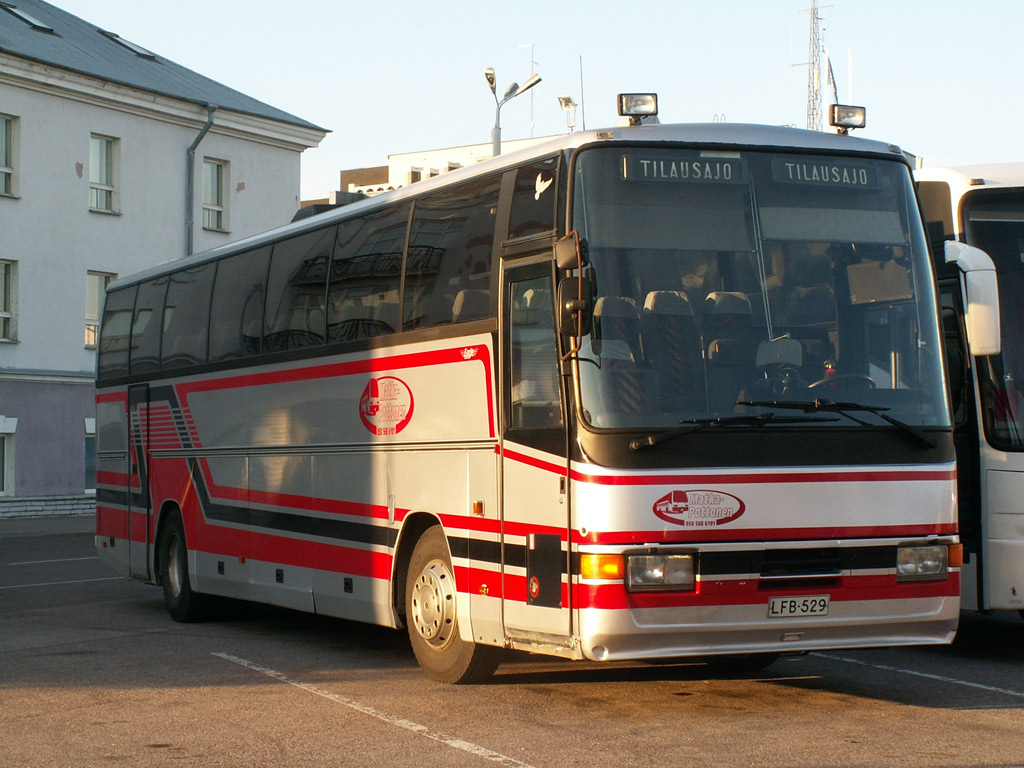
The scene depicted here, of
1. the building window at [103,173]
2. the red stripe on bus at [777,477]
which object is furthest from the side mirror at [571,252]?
the building window at [103,173]

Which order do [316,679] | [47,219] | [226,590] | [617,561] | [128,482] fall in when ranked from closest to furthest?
[617,561], [316,679], [226,590], [128,482], [47,219]

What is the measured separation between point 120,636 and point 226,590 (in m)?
1.20

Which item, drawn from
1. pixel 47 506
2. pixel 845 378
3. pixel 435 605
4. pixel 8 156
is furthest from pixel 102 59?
pixel 845 378

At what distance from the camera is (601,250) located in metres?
8.47

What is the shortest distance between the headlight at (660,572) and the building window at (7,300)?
2823cm

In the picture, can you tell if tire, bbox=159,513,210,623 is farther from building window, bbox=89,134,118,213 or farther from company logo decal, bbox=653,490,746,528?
building window, bbox=89,134,118,213

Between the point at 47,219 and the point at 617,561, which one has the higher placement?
the point at 47,219

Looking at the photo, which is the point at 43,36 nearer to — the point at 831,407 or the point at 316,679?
the point at 316,679

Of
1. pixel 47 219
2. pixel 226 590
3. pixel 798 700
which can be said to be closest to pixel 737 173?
pixel 798 700

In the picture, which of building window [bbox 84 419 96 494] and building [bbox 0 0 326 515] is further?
building window [bbox 84 419 96 494]

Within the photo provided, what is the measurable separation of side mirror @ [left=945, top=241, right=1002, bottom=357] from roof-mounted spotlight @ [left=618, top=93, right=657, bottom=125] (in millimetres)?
2210

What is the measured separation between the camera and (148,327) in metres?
16.1

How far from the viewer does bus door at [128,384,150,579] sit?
1597 centimetres

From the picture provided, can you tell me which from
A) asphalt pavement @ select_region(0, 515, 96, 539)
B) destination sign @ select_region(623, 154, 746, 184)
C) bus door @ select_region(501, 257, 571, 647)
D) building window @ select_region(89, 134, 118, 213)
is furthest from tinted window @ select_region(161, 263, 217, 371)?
building window @ select_region(89, 134, 118, 213)
